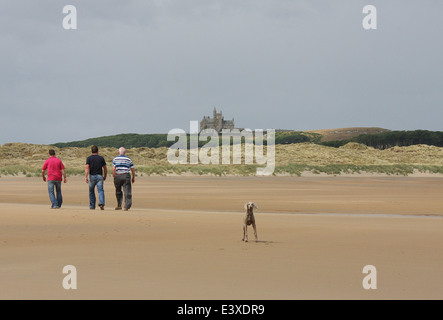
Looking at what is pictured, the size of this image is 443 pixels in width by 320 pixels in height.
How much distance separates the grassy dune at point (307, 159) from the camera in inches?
2692

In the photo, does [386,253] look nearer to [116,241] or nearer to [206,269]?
[206,269]

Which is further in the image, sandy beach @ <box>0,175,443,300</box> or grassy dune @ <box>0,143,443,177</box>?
grassy dune @ <box>0,143,443,177</box>

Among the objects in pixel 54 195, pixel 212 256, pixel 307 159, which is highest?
pixel 54 195

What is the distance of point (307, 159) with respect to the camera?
89625 millimetres

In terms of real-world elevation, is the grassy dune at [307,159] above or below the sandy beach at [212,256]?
below

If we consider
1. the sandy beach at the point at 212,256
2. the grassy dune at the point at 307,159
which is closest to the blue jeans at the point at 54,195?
the sandy beach at the point at 212,256

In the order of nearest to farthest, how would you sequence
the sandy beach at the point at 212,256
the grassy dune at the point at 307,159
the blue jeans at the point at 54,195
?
1. the sandy beach at the point at 212,256
2. the blue jeans at the point at 54,195
3. the grassy dune at the point at 307,159

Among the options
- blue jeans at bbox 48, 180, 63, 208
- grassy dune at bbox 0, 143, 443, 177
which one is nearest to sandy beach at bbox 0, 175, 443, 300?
blue jeans at bbox 48, 180, 63, 208

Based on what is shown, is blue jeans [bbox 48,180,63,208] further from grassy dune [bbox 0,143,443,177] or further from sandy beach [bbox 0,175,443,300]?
grassy dune [bbox 0,143,443,177]

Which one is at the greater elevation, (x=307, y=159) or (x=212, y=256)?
(x=212, y=256)

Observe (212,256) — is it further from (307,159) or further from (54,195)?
(307,159)

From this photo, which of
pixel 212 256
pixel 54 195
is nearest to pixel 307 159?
pixel 54 195

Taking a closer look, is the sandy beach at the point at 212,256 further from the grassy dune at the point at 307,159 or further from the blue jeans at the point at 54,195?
the grassy dune at the point at 307,159

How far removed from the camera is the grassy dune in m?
68.4
